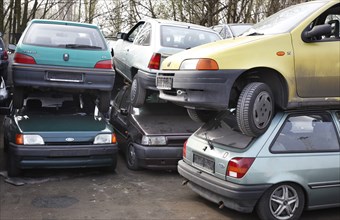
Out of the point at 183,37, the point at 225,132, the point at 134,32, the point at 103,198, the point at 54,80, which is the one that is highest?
the point at 134,32

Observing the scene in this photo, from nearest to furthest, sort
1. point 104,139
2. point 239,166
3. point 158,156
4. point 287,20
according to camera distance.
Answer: point 239,166 < point 287,20 < point 104,139 < point 158,156

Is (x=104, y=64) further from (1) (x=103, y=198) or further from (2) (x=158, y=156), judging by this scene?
(1) (x=103, y=198)

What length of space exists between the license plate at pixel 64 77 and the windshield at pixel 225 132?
8.68ft

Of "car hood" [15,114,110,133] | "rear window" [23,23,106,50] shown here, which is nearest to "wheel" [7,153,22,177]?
"car hood" [15,114,110,133]

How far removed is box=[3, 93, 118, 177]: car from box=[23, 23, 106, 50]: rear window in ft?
4.03

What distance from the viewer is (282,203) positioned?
4.75 metres

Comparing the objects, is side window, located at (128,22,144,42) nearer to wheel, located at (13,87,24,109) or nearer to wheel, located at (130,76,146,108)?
wheel, located at (130,76,146,108)

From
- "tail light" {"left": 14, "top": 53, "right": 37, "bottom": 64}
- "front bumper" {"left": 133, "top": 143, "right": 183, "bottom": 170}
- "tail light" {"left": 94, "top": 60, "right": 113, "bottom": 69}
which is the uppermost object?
"tail light" {"left": 14, "top": 53, "right": 37, "bottom": 64}

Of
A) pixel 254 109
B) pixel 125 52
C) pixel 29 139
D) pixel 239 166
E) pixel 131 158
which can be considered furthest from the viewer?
pixel 125 52

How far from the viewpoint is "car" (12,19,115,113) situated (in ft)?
23.3

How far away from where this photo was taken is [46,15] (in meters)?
24.8

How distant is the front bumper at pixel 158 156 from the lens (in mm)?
6934

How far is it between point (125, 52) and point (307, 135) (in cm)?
530

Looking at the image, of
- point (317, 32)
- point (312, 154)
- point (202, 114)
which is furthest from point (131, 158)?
point (317, 32)
